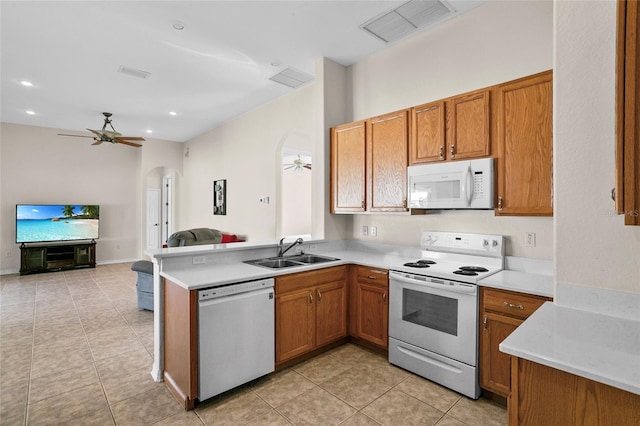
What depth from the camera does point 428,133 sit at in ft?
9.73

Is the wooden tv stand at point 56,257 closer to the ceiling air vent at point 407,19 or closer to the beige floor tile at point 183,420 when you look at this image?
the beige floor tile at point 183,420

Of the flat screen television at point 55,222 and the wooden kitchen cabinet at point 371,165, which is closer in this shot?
the wooden kitchen cabinet at point 371,165

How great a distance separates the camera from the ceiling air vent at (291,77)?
14.4 feet

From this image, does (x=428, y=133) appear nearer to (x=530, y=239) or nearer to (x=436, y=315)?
(x=530, y=239)

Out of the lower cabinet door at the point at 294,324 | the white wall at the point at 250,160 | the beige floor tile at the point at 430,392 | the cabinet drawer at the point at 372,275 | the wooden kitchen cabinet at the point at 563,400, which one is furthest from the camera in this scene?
the white wall at the point at 250,160

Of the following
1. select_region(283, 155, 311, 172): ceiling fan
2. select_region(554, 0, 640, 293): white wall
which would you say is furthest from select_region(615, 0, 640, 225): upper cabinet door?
select_region(283, 155, 311, 172): ceiling fan

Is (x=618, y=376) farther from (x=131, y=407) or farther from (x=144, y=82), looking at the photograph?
(x=144, y=82)

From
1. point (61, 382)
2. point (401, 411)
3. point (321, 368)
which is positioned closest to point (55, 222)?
point (61, 382)

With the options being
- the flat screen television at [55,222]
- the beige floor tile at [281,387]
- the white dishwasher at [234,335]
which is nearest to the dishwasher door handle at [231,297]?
the white dishwasher at [234,335]

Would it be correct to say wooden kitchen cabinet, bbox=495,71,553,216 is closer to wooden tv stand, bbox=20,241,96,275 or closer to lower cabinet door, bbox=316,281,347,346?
lower cabinet door, bbox=316,281,347,346

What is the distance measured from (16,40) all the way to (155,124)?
3512 mm

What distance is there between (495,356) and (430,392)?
563 millimetres

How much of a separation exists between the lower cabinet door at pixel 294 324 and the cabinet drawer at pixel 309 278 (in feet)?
0.18

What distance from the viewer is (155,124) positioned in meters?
7.04
